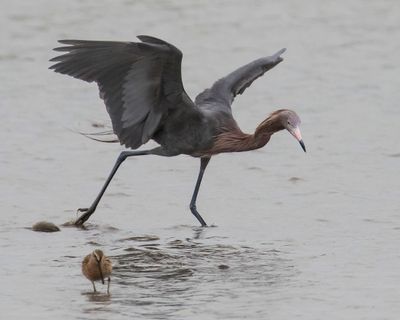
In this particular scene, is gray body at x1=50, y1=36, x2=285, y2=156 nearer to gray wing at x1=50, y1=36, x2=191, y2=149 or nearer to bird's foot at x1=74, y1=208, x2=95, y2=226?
gray wing at x1=50, y1=36, x2=191, y2=149

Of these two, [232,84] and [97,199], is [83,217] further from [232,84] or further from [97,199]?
[232,84]

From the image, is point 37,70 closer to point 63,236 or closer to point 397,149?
point 397,149

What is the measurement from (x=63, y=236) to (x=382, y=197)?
270 cm

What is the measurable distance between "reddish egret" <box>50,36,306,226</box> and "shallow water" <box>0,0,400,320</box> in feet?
1.82

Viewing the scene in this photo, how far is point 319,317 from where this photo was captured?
7711mm

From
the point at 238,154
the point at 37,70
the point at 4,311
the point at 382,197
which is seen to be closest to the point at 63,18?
the point at 37,70

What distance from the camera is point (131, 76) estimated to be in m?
9.86

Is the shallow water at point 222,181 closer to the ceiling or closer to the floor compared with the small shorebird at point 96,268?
closer to the floor

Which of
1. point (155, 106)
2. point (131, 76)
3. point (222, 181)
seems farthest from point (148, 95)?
point (222, 181)

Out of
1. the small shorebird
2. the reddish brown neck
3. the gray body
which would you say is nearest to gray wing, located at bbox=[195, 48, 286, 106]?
the gray body

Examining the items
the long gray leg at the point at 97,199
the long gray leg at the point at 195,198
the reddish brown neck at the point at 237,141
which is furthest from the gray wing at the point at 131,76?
the long gray leg at the point at 195,198

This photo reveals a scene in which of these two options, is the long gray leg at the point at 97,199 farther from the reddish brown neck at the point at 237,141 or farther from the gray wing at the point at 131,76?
the reddish brown neck at the point at 237,141

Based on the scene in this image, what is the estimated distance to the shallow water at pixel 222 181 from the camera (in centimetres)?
823

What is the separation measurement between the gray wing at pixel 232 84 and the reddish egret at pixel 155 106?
0.03 m
